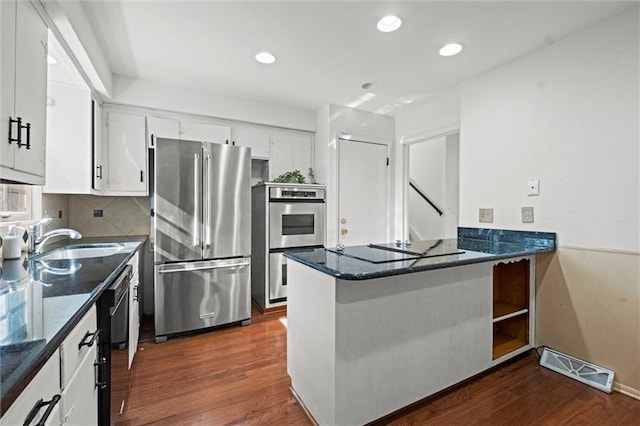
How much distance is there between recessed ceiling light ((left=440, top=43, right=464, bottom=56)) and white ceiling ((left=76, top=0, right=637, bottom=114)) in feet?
0.19

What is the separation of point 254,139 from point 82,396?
3.02 metres

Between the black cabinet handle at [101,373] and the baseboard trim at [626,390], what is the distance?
Result: 3005 mm

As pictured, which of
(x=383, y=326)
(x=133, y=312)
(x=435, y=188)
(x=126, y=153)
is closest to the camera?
(x=383, y=326)

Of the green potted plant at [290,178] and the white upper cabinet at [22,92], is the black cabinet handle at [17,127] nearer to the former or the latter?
the white upper cabinet at [22,92]

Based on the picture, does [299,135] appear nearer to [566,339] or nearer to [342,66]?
[342,66]

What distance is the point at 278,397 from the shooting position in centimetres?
185

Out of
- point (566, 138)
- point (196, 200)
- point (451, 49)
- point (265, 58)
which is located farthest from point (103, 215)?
point (566, 138)

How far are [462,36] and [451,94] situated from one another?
3.66ft

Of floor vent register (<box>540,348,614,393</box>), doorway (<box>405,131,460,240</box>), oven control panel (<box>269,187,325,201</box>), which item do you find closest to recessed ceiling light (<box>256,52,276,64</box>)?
oven control panel (<box>269,187,325,201</box>)

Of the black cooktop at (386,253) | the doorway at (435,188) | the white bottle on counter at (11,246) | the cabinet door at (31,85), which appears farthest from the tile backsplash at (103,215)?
the doorway at (435,188)

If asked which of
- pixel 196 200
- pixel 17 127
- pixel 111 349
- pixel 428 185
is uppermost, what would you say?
pixel 428 185

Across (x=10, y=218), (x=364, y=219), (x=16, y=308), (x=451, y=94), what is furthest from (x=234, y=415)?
(x=451, y=94)

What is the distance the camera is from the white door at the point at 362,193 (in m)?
3.73

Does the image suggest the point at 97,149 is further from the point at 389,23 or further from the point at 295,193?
the point at 389,23
